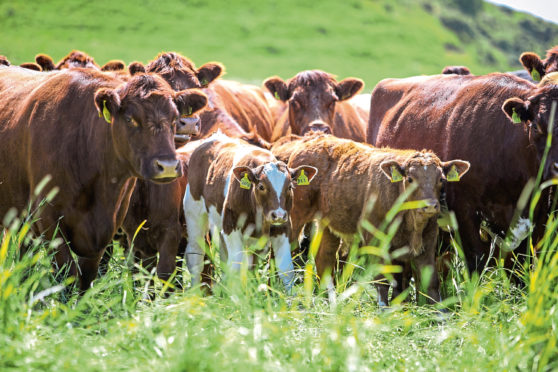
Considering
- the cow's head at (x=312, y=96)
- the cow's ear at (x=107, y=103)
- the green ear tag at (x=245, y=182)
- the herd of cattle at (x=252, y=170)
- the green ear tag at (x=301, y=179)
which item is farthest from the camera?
the cow's head at (x=312, y=96)

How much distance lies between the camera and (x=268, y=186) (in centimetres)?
659

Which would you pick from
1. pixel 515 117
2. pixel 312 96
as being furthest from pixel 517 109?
pixel 312 96

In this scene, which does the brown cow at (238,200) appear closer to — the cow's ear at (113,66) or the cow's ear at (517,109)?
the cow's ear at (517,109)

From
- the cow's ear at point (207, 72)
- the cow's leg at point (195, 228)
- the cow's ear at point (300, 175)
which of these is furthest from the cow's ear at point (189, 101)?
the cow's ear at point (207, 72)

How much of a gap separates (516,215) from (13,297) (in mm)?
4311

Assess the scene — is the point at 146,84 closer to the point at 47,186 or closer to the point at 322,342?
the point at 47,186

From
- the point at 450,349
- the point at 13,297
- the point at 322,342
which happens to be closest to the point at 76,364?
the point at 13,297

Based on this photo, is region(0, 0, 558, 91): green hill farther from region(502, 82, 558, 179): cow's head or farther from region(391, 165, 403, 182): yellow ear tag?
region(502, 82, 558, 179): cow's head

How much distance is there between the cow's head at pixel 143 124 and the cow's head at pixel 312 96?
4174 millimetres

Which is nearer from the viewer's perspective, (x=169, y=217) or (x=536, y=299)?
(x=536, y=299)

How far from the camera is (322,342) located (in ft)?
13.1

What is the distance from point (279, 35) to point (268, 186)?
211ft

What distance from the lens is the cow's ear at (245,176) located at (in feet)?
21.8

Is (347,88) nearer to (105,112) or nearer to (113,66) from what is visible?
(113,66)
